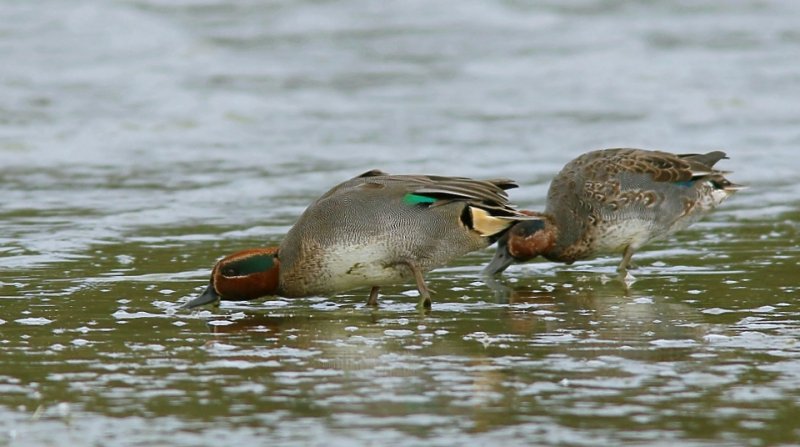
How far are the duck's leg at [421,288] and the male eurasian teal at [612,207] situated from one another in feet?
4.48

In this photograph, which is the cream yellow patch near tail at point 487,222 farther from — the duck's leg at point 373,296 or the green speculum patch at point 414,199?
the duck's leg at point 373,296

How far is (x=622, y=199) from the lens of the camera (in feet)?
31.5

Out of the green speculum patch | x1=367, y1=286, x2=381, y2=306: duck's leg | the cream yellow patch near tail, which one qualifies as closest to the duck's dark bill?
x1=367, y1=286, x2=381, y2=306: duck's leg

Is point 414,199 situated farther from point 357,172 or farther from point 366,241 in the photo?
point 357,172

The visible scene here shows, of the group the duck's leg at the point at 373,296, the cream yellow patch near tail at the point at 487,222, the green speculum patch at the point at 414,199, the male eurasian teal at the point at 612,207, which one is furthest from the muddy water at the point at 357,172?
the green speculum patch at the point at 414,199

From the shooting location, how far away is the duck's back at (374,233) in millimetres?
7758

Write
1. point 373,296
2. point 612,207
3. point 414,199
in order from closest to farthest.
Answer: point 414,199
point 373,296
point 612,207

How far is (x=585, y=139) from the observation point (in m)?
15.5

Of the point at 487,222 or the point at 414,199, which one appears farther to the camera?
the point at 487,222

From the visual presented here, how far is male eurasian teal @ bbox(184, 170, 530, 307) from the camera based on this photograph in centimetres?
775

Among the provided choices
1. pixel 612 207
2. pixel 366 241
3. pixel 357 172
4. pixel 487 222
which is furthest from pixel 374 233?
pixel 357 172

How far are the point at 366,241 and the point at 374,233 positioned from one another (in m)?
0.06

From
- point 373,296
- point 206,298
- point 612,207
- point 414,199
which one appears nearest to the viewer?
point 206,298

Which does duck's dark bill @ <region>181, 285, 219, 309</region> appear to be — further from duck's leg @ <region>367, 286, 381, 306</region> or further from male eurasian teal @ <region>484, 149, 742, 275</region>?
male eurasian teal @ <region>484, 149, 742, 275</region>
